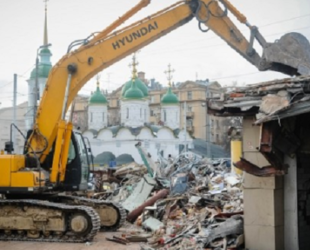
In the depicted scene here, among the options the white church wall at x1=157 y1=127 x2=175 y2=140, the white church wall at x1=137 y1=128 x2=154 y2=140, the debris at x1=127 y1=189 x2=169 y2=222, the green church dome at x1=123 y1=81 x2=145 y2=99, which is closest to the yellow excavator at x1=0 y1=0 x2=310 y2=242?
the debris at x1=127 y1=189 x2=169 y2=222

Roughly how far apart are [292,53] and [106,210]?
6487 mm

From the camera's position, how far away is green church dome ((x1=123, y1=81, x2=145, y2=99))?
54594 mm

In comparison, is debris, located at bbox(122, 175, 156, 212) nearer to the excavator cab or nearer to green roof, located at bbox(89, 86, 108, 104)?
the excavator cab

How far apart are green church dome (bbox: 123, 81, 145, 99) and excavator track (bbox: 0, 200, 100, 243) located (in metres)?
42.4

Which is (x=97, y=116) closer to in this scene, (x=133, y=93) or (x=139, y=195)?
(x=133, y=93)

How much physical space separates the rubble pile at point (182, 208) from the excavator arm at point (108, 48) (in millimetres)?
3418

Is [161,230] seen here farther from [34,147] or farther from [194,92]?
[194,92]

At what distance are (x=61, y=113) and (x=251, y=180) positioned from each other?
586cm

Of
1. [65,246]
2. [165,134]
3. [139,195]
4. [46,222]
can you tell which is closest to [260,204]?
[65,246]

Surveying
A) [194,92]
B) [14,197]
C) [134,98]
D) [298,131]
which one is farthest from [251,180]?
[194,92]

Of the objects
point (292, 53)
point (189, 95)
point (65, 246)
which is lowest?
point (65, 246)

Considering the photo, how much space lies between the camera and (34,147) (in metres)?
A: 13.0

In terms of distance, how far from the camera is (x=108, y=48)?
42.9 feet

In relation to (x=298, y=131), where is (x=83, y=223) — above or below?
below
